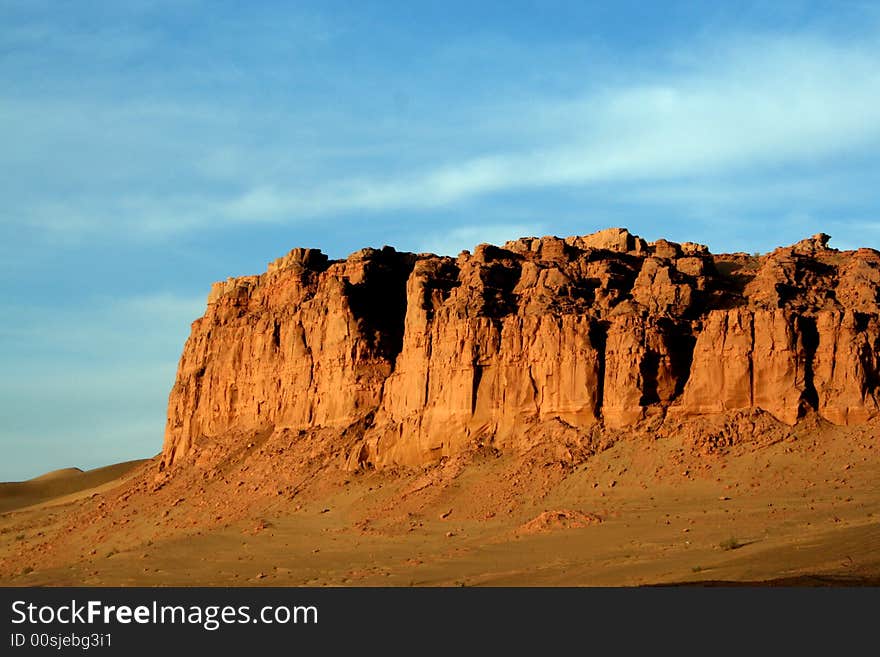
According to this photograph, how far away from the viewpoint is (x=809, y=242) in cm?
8125

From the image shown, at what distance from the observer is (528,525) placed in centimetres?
6169

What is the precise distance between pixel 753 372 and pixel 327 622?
30235 mm

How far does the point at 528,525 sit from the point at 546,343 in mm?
11513

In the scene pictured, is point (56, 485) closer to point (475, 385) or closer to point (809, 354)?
point (475, 385)

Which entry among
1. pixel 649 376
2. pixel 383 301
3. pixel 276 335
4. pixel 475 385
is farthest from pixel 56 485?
pixel 649 376

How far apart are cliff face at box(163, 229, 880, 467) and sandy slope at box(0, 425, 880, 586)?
2.40 metres

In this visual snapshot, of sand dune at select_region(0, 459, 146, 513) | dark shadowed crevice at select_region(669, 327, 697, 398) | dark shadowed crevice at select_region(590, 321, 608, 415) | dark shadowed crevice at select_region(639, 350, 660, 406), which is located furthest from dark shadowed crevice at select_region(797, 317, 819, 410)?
sand dune at select_region(0, 459, 146, 513)

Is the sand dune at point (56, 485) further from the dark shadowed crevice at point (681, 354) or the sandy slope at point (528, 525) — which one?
the dark shadowed crevice at point (681, 354)

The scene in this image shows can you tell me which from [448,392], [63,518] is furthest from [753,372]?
[63,518]

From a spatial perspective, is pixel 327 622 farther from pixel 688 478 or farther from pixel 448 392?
pixel 448 392

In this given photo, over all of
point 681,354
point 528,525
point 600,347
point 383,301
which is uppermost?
point 383,301

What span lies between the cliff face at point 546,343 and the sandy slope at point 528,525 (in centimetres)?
240

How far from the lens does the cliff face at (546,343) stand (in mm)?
64625

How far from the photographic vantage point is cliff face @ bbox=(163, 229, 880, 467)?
64.6 meters
